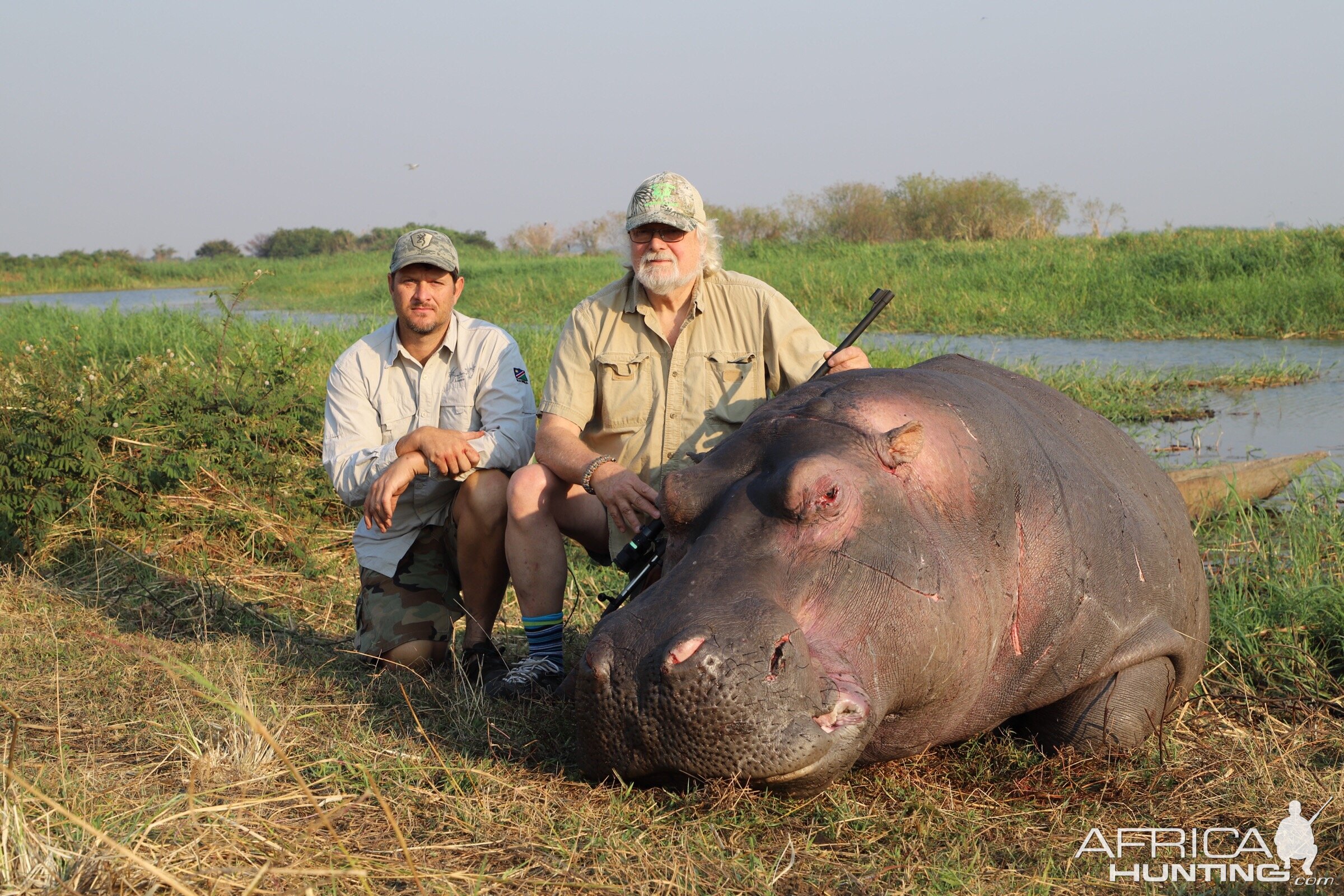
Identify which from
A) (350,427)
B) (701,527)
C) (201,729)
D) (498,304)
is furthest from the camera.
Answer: (498,304)

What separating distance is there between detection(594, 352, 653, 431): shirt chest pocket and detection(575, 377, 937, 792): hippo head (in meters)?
1.42

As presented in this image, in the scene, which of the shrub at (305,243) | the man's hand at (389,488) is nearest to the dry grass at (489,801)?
the man's hand at (389,488)

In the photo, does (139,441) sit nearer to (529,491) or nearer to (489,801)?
(529,491)

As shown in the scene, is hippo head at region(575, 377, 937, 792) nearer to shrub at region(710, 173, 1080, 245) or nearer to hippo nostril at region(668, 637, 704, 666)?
hippo nostril at region(668, 637, 704, 666)

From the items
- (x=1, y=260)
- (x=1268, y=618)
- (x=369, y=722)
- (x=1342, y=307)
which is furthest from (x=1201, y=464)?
(x=1, y=260)

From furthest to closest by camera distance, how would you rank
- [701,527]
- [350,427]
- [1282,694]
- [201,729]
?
[350,427]
[1282,694]
[201,729]
[701,527]

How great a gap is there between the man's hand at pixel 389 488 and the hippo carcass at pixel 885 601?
56.5 inches

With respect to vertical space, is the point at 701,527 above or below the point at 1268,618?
above

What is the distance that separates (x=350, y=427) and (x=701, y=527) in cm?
211

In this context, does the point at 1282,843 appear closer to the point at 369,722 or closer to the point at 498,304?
the point at 369,722

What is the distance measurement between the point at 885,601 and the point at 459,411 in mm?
2413

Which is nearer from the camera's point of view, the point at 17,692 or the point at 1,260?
the point at 17,692

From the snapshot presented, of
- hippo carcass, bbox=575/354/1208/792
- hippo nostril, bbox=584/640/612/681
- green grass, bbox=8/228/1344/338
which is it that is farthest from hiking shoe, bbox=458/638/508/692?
green grass, bbox=8/228/1344/338

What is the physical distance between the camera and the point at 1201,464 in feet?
23.4
